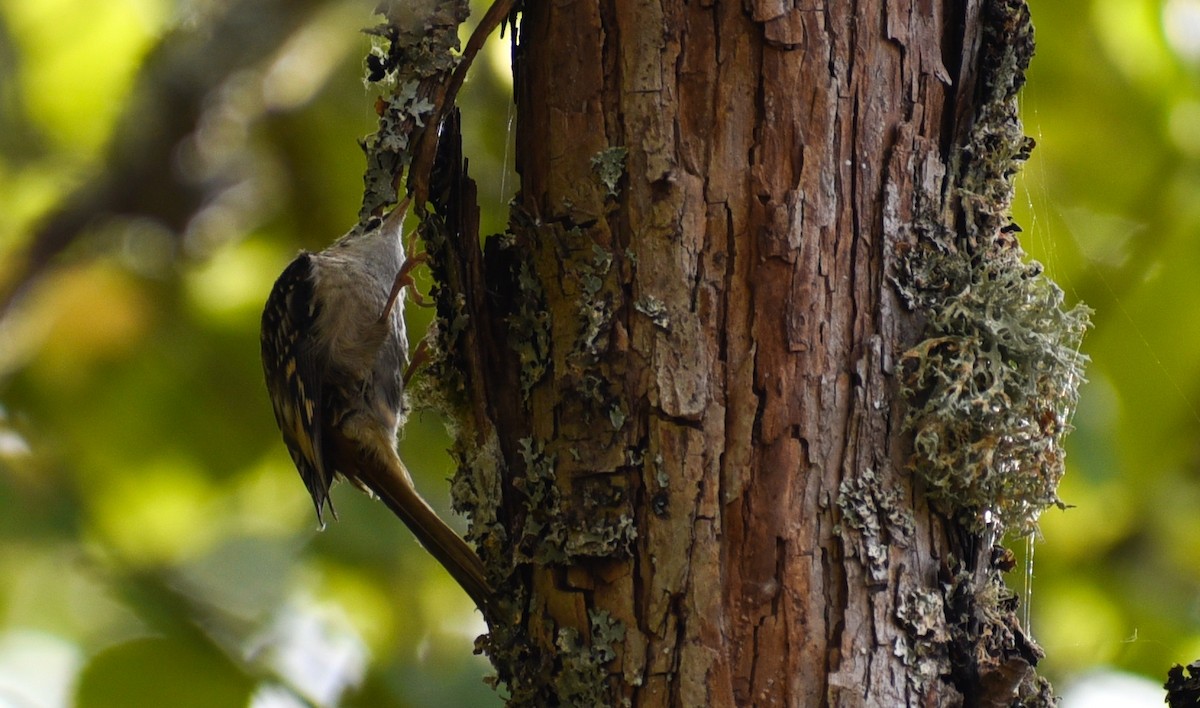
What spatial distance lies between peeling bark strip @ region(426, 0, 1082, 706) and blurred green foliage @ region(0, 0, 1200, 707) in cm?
99

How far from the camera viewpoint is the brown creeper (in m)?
2.82

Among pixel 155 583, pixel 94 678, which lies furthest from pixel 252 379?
pixel 94 678

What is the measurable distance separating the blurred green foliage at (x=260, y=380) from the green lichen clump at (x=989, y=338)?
94 centimetres

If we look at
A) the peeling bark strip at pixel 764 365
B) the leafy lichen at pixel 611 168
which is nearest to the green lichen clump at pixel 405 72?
the peeling bark strip at pixel 764 365

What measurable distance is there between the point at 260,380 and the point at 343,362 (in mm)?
234

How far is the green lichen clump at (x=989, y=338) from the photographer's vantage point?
1.57m

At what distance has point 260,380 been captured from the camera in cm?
309

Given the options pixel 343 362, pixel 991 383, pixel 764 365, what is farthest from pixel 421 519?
pixel 991 383

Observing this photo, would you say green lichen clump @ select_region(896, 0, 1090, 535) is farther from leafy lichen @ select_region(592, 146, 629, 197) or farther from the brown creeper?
the brown creeper

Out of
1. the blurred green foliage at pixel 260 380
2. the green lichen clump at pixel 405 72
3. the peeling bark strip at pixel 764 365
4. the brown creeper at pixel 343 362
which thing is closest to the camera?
the peeling bark strip at pixel 764 365

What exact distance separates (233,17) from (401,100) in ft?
5.27

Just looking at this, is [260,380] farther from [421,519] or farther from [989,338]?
[989,338]

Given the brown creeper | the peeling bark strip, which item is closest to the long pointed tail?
the brown creeper

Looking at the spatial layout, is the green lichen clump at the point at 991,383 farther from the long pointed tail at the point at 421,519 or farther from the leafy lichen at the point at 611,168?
the long pointed tail at the point at 421,519
